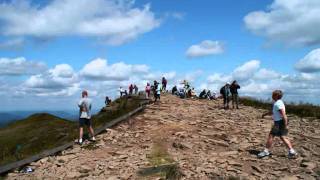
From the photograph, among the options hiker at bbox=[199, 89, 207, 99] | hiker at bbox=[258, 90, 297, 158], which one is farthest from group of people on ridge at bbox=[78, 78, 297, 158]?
hiker at bbox=[199, 89, 207, 99]

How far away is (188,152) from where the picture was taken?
18359 millimetres

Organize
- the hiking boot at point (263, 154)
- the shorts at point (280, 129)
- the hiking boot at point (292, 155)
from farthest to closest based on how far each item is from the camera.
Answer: the hiking boot at point (263, 154) < the shorts at point (280, 129) < the hiking boot at point (292, 155)

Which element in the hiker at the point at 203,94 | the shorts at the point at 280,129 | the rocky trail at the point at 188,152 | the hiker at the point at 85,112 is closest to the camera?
the rocky trail at the point at 188,152

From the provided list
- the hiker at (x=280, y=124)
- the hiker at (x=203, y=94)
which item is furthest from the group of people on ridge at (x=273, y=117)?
the hiker at (x=203, y=94)

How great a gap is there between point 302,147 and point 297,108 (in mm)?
15586

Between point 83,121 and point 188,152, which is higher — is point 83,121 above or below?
above

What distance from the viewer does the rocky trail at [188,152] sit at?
15.3 metres

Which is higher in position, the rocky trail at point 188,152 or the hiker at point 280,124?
the hiker at point 280,124

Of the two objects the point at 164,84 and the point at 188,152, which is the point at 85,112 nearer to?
the point at 188,152

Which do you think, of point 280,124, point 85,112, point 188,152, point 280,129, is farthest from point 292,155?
point 85,112

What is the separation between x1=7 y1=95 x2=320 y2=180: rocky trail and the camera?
601 inches

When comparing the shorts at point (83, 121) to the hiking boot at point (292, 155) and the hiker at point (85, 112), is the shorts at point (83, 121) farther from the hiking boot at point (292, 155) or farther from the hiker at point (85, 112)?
the hiking boot at point (292, 155)

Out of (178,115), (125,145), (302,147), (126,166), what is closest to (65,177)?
(126,166)

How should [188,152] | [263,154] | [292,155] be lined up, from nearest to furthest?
1. [292,155]
2. [263,154]
3. [188,152]
